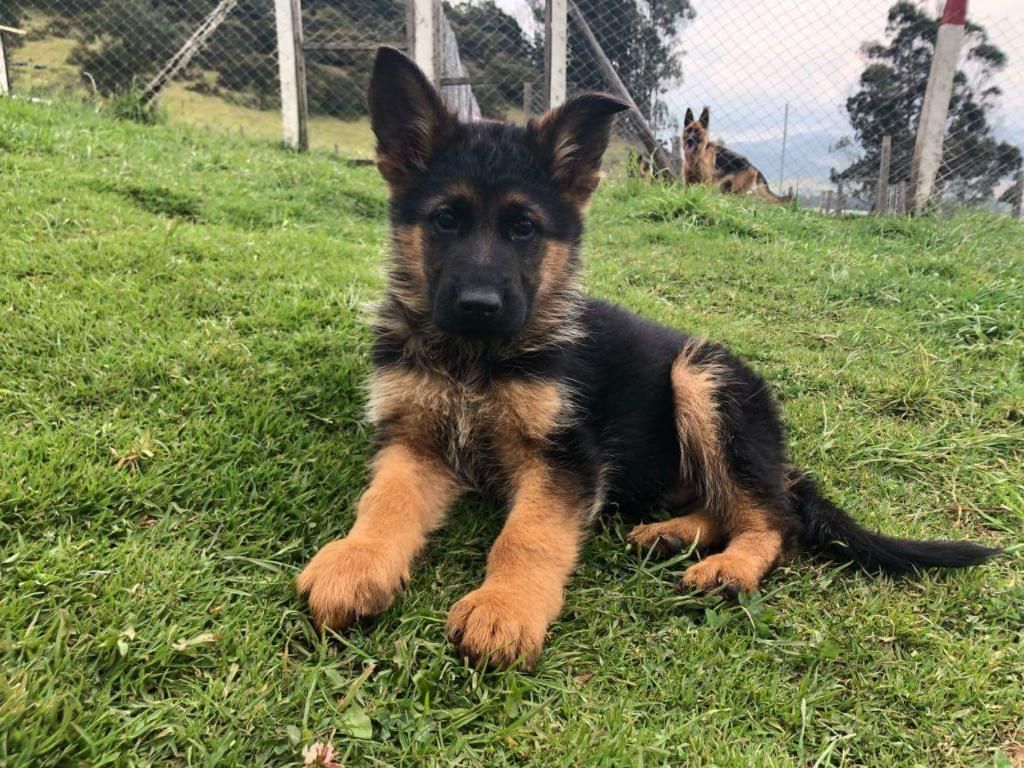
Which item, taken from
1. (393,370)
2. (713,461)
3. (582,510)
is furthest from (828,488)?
(393,370)

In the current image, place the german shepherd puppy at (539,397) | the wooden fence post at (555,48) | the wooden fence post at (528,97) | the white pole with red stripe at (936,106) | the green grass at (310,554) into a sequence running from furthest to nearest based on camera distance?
the wooden fence post at (528,97), the wooden fence post at (555,48), the white pole with red stripe at (936,106), the german shepherd puppy at (539,397), the green grass at (310,554)

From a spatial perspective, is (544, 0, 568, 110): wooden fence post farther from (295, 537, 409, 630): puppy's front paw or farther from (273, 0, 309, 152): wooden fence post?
(295, 537, 409, 630): puppy's front paw

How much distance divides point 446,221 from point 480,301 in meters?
0.57

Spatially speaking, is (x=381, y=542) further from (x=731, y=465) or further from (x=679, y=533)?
(x=731, y=465)

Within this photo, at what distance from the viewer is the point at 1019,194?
9430 mm

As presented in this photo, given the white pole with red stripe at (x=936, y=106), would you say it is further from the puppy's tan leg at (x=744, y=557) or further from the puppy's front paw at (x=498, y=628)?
the puppy's front paw at (x=498, y=628)

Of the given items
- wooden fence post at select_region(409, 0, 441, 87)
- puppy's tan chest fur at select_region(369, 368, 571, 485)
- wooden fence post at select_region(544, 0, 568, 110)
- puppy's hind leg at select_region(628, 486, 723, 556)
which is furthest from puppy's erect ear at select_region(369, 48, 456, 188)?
wooden fence post at select_region(544, 0, 568, 110)

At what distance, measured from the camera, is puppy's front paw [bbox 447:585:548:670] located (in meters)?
1.99

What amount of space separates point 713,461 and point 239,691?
2.05 meters

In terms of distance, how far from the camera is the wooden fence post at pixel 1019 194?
28.9 ft

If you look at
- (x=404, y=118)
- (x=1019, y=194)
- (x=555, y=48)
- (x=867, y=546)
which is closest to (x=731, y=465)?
(x=867, y=546)

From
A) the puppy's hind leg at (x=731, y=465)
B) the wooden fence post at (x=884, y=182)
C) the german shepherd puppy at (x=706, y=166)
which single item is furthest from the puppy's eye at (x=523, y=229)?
the german shepherd puppy at (x=706, y=166)

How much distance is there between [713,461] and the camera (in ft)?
9.95

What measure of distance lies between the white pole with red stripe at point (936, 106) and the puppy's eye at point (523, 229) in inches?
316
